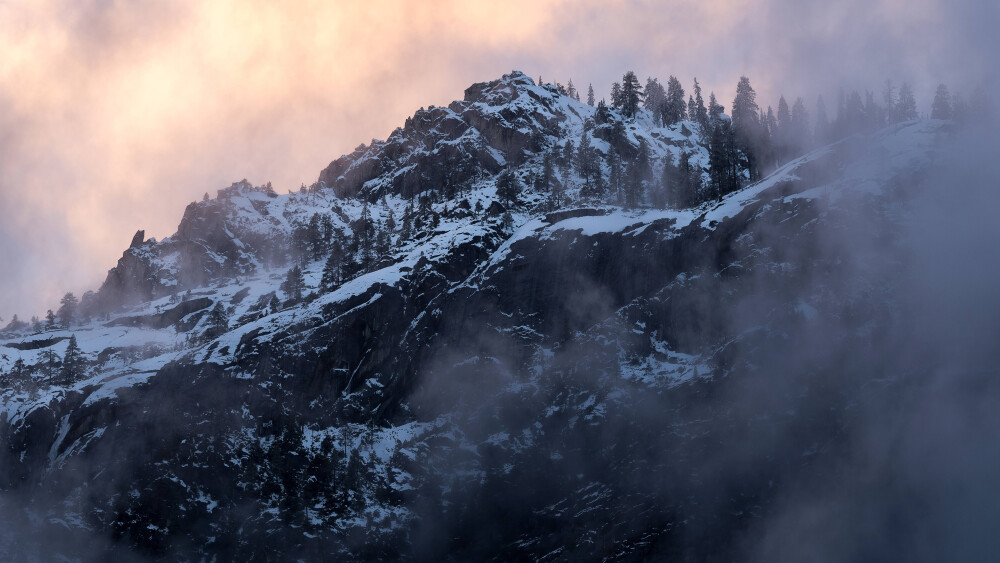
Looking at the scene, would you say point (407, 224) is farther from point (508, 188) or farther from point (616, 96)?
point (616, 96)

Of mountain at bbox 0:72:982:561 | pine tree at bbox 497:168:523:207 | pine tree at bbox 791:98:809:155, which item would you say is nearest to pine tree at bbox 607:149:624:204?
mountain at bbox 0:72:982:561

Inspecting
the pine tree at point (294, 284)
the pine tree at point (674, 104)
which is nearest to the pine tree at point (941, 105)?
the pine tree at point (674, 104)

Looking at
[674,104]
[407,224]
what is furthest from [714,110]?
[407,224]

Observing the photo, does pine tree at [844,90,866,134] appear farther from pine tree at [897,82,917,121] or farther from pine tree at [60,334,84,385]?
pine tree at [60,334,84,385]

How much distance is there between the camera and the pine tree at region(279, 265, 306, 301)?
132m

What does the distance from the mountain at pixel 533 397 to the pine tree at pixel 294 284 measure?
1679mm

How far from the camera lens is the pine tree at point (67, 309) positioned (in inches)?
5768

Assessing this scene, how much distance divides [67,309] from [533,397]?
9404cm

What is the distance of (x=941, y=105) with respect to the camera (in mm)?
143125

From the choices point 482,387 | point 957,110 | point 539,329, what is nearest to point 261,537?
point 482,387

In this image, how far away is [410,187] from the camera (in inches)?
6619

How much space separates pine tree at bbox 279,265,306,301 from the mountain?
1.68 m

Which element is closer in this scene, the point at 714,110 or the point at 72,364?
the point at 72,364

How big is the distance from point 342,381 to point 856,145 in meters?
79.0
